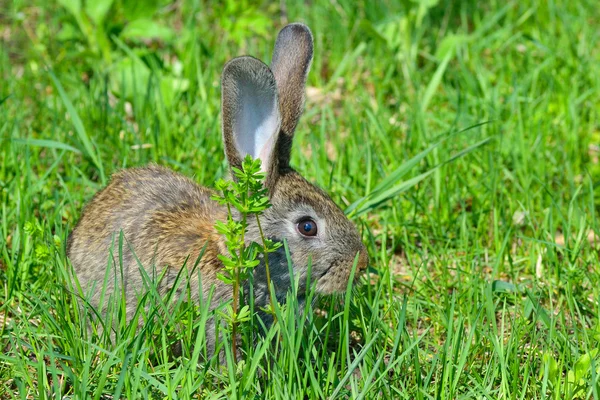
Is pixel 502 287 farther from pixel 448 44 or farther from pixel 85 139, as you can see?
pixel 448 44

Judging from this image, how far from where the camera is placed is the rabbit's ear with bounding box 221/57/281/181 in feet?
11.5

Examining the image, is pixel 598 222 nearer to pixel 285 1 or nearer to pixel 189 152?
pixel 189 152

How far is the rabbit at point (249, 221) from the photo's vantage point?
12.0 feet

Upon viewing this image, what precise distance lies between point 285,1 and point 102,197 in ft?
11.0

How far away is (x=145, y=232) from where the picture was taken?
396 cm

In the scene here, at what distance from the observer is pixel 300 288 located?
3.76 meters

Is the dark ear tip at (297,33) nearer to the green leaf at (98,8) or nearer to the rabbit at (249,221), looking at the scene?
the rabbit at (249,221)

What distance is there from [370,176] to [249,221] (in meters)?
1.21

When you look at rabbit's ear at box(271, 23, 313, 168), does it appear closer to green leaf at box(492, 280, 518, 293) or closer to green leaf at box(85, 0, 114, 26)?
green leaf at box(492, 280, 518, 293)

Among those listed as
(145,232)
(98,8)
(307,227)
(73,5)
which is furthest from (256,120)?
(73,5)

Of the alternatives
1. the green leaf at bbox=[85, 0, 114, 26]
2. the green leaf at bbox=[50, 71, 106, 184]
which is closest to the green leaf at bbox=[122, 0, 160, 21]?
the green leaf at bbox=[85, 0, 114, 26]

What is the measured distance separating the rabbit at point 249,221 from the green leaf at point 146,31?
6.91 ft

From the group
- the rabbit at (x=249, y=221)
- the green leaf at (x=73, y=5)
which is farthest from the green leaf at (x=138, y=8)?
the rabbit at (x=249, y=221)

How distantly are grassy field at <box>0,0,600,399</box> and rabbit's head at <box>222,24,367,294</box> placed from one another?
20 cm
